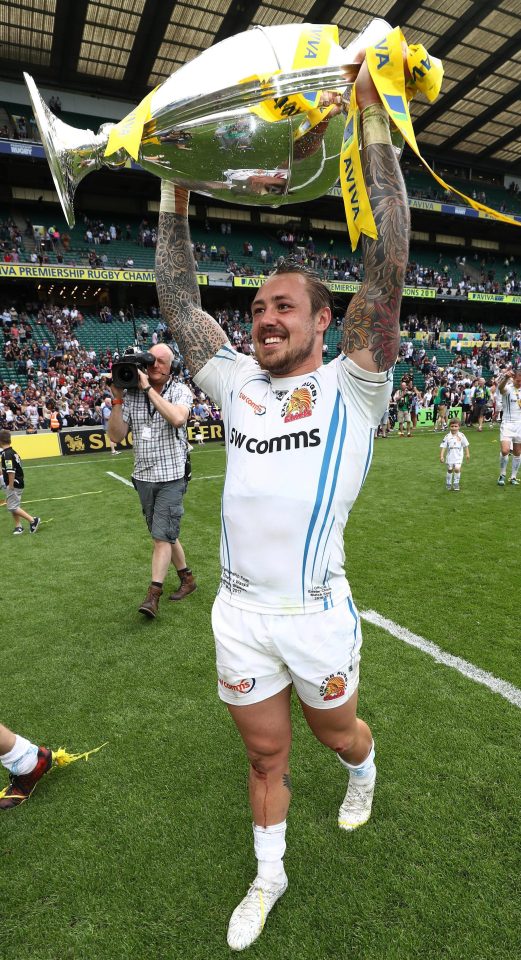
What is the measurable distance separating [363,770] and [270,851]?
1.62 ft

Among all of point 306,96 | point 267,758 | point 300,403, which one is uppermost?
point 306,96

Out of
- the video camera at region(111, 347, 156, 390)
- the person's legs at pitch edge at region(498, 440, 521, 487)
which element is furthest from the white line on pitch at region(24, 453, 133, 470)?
the video camera at region(111, 347, 156, 390)

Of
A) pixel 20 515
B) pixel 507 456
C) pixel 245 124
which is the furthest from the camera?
pixel 507 456

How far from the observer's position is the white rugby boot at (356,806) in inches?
89.3

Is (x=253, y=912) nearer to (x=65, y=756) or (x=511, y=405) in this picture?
(x=65, y=756)

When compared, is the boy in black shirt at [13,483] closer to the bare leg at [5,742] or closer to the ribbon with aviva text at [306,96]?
the bare leg at [5,742]

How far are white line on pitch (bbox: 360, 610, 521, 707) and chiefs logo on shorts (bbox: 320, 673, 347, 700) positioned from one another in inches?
72.2

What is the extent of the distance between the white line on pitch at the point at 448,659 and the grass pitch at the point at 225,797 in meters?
0.07

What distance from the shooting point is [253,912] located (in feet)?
6.17

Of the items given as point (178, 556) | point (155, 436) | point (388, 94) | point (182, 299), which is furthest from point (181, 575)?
point (388, 94)

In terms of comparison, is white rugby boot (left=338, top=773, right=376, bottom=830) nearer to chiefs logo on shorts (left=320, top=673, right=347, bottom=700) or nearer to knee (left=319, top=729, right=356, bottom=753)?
knee (left=319, top=729, right=356, bottom=753)

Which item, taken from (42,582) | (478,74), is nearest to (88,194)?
(478,74)

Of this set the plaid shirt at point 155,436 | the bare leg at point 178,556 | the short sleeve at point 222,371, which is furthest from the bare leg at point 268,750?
the bare leg at point 178,556

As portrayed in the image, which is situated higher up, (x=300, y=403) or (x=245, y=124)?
(x=245, y=124)
